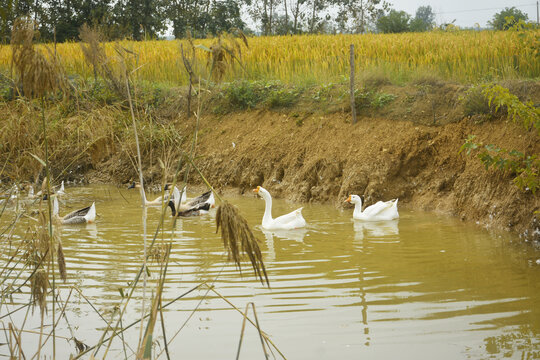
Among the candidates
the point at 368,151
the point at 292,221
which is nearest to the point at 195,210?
→ the point at 292,221

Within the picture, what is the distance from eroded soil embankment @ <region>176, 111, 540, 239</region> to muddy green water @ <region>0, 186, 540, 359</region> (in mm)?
882

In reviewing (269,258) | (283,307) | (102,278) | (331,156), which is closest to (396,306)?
(283,307)

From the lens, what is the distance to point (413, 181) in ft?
42.5

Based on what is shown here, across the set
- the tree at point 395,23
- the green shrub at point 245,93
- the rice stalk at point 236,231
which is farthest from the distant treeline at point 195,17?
the rice stalk at point 236,231

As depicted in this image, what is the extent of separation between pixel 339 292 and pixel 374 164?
23.1ft

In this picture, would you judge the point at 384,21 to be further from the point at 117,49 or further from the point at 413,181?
the point at 117,49

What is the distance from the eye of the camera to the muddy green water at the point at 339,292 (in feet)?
16.5

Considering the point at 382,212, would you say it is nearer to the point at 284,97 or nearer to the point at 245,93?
the point at 284,97

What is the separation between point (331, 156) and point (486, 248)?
5.73m

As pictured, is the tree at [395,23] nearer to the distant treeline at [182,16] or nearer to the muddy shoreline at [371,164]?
the distant treeline at [182,16]

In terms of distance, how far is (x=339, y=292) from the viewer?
6.42 metres

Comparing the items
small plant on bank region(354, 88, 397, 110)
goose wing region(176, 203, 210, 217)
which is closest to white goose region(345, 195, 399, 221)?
goose wing region(176, 203, 210, 217)

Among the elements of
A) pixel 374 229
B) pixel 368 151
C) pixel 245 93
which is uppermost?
pixel 245 93

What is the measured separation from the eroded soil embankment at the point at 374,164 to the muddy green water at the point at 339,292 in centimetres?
88
